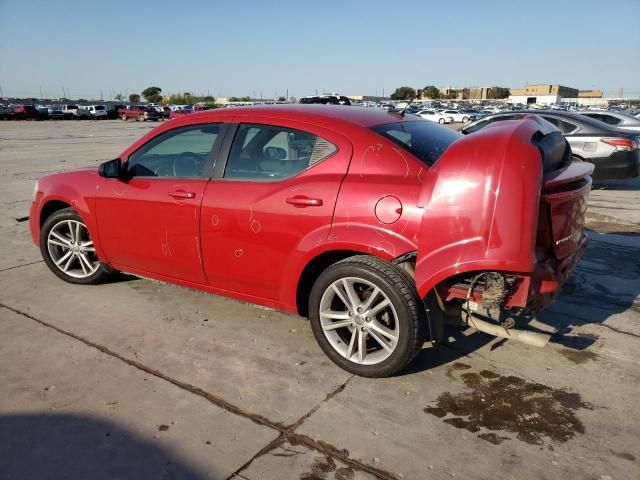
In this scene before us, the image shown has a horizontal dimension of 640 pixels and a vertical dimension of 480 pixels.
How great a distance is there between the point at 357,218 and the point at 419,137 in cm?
81

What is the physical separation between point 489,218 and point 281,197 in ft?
4.36

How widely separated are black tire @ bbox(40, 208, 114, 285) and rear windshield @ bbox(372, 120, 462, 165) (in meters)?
2.76

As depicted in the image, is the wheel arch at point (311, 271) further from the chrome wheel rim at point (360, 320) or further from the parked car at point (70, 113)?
the parked car at point (70, 113)

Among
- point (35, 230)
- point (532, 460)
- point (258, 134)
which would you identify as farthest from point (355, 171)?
point (35, 230)

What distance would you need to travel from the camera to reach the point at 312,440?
2631 mm

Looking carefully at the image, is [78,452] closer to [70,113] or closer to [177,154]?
[177,154]

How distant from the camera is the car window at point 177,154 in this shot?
3.83m

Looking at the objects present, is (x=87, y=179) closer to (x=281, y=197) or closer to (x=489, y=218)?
(x=281, y=197)

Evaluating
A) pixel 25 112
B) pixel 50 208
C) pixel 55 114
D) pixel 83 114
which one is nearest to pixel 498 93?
pixel 83 114

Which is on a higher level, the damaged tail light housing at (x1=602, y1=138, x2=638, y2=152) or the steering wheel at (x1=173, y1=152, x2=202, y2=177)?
the steering wheel at (x1=173, y1=152, x2=202, y2=177)

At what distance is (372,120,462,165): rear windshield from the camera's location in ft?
10.5

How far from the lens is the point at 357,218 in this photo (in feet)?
9.99

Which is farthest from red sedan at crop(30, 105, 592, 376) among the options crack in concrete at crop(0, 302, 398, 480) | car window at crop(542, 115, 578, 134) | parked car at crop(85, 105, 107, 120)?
parked car at crop(85, 105, 107, 120)

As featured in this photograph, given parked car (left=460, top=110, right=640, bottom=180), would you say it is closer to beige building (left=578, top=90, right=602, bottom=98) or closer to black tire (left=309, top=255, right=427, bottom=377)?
black tire (left=309, top=255, right=427, bottom=377)
